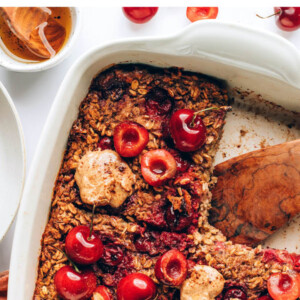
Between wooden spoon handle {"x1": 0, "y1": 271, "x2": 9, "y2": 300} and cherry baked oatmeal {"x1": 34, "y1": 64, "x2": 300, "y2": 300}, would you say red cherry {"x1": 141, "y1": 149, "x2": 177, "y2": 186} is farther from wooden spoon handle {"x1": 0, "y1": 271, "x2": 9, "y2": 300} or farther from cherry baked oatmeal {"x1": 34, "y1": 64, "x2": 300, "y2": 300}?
wooden spoon handle {"x1": 0, "y1": 271, "x2": 9, "y2": 300}

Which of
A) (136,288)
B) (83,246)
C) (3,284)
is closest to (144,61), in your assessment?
(83,246)

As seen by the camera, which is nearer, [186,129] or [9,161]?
[186,129]

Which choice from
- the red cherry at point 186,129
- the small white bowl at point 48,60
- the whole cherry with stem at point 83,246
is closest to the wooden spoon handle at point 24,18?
the small white bowl at point 48,60

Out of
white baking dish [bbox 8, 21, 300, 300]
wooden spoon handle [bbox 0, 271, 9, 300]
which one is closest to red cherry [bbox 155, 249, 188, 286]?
white baking dish [bbox 8, 21, 300, 300]

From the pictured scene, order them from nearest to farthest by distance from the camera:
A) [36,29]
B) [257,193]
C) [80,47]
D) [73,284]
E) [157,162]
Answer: [73,284], [157,162], [257,193], [36,29], [80,47]

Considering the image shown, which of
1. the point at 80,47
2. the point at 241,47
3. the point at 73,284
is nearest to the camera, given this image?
the point at 241,47

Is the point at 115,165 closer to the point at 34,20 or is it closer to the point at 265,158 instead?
the point at 265,158

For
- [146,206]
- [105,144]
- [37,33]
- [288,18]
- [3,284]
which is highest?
[37,33]

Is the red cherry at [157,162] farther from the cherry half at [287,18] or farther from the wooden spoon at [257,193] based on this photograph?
the cherry half at [287,18]

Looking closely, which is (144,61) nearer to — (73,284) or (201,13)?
(201,13)
